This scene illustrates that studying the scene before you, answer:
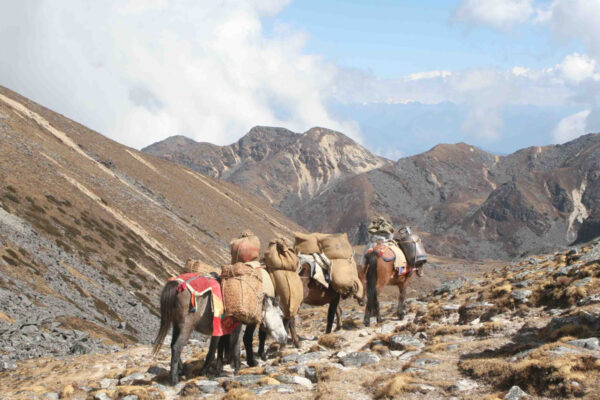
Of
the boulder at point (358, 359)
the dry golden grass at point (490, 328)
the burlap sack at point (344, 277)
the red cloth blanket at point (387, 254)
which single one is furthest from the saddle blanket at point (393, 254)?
the boulder at point (358, 359)

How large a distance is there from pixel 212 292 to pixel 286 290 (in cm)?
261

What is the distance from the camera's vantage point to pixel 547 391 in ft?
25.6

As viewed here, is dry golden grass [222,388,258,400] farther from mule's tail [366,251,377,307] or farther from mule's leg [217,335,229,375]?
mule's tail [366,251,377,307]

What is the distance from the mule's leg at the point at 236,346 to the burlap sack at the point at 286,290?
1.71 meters

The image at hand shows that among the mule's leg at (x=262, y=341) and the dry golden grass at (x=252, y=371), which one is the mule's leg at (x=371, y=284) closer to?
the mule's leg at (x=262, y=341)

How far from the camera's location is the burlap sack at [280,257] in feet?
44.9

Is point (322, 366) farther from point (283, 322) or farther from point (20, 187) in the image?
point (20, 187)

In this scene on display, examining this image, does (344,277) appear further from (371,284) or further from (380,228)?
(380,228)

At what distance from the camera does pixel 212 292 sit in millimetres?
11500

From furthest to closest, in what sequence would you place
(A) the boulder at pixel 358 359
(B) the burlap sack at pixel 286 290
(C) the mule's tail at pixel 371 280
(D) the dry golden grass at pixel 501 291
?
(D) the dry golden grass at pixel 501 291
(C) the mule's tail at pixel 371 280
(B) the burlap sack at pixel 286 290
(A) the boulder at pixel 358 359

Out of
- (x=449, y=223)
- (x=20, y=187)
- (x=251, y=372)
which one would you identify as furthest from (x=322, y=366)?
(x=449, y=223)

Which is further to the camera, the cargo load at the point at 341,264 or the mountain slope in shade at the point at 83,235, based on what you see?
the mountain slope in shade at the point at 83,235

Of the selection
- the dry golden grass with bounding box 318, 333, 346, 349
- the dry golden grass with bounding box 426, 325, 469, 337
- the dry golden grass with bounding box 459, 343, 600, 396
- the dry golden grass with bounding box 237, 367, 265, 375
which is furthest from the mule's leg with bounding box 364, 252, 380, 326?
the dry golden grass with bounding box 459, 343, 600, 396

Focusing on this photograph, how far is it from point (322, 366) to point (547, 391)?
4823mm
